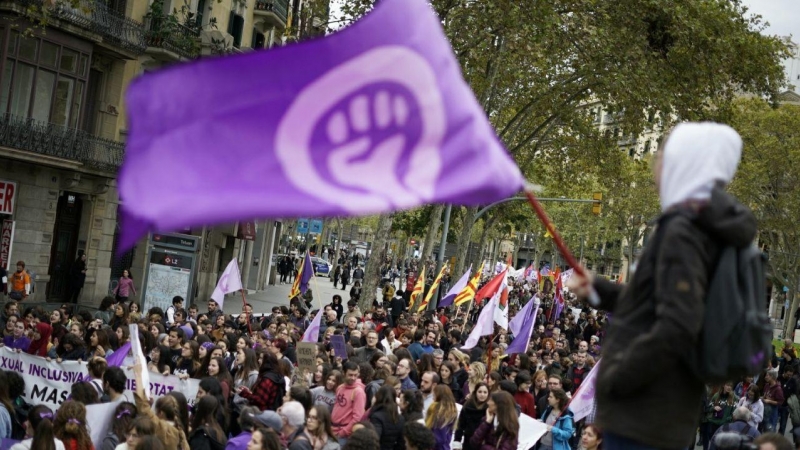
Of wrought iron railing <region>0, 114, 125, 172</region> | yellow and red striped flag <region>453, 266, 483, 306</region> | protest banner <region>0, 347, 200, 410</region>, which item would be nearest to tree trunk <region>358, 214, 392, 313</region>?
yellow and red striped flag <region>453, 266, 483, 306</region>

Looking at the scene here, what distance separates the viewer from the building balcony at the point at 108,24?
29.5 m

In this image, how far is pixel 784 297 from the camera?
6900cm

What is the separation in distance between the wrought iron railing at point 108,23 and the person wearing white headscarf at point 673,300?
27.2 metres

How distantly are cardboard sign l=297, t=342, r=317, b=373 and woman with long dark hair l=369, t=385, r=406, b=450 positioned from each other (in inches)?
125

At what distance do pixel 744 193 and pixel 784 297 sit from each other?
21429 millimetres

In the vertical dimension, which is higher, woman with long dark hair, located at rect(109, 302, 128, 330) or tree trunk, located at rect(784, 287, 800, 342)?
tree trunk, located at rect(784, 287, 800, 342)

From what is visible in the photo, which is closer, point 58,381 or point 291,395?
point 291,395

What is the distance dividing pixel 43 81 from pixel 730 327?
2862 cm

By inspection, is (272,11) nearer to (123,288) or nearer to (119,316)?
(123,288)

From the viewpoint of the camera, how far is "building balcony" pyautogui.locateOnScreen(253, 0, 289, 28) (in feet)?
143

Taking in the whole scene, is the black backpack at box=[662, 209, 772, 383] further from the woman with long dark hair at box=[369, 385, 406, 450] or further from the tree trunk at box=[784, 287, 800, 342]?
the tree trunk at box=[784, 287, 800, 342]

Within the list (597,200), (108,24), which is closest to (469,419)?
(108,24)

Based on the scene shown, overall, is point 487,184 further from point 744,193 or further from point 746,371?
point 744,193

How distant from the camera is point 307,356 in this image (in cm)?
1284
